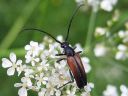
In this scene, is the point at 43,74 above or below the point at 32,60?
below

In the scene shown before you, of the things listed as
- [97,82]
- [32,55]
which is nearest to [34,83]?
[32,55]

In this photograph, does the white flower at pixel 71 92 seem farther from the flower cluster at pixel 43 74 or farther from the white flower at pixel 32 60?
the white flower at pixel 32 60

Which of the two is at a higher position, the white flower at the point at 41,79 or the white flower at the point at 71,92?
the white flower at the point at 41,79

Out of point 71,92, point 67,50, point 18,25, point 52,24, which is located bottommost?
point 71,92

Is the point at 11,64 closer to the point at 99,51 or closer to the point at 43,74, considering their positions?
the point at 43,74

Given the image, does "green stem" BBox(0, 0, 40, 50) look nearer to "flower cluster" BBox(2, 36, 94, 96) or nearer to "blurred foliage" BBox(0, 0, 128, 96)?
"blurred foliage" BBox(0, 0, 128, 96)

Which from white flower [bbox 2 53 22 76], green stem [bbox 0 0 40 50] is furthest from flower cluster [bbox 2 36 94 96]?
green stem [bbox 0 0 40 50]

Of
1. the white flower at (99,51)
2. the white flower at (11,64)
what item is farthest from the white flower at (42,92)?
the white flower at (99,51)

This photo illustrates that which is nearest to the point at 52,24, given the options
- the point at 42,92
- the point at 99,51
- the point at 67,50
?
the point at 99,51
